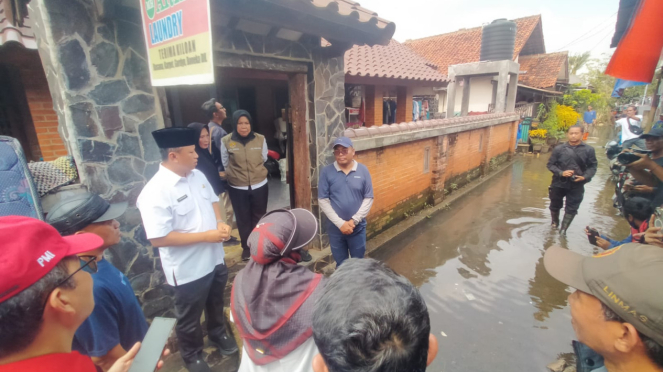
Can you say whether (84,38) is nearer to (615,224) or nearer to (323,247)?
(323,247)

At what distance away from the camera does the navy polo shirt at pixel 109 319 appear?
1.45 m

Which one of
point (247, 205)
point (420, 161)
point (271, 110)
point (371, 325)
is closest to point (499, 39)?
point (420, 161)

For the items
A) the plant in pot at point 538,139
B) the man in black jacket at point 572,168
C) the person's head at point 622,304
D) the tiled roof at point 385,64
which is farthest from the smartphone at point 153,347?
the plant in pot at point 538,139

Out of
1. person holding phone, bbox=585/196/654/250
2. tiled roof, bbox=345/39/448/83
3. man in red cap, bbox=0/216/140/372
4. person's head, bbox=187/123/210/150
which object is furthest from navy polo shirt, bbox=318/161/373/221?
tiled roof, bbox=345/39/448/83

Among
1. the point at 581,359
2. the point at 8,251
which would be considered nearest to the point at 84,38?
the point at 8,251

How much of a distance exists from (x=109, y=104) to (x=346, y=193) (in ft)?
7.45

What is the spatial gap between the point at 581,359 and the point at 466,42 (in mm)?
18699

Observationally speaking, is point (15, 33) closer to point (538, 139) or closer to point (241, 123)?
point (241, 123)

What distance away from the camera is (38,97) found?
13.4 feet

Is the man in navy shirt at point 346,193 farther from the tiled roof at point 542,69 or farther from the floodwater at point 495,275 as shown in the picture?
the tiled roof at point 542,69

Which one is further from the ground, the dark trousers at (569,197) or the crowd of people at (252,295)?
the crowd of people at (252,295)

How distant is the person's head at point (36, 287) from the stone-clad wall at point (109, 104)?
1.73 m

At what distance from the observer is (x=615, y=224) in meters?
5.56

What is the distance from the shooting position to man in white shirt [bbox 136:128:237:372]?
2.06 m
